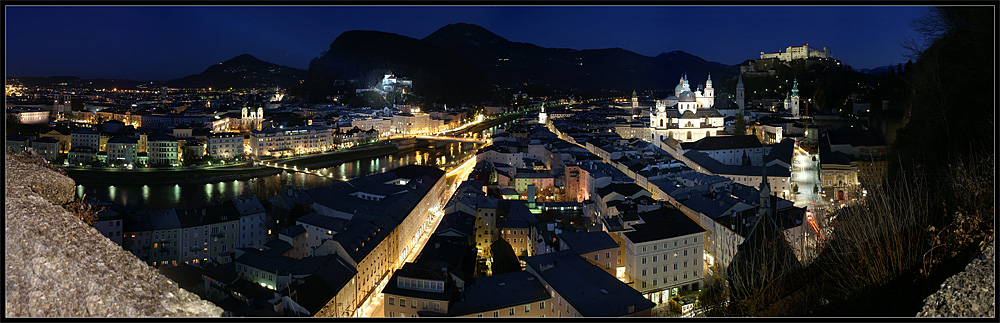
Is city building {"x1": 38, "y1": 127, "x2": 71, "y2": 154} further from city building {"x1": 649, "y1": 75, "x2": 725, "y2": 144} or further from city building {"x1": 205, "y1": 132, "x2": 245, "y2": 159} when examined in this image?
city building {"x1": 649, "y1": 75, "x2": 725, "y2": 144}

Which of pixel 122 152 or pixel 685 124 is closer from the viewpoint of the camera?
pixel 122 152

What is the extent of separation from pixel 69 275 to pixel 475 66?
2163 inches

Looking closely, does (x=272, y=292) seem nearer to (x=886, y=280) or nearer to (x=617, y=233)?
(x=617, y=233)

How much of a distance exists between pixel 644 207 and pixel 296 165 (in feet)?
38.7

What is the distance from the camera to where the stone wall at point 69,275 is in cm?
185

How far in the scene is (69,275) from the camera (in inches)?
75.8

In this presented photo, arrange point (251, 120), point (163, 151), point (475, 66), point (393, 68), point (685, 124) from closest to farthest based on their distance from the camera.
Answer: point (163, 151)
point (685, 124)
point (251, 120)
point (393, 68)
point (475, 66)

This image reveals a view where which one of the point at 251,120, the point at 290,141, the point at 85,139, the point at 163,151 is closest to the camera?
the point at 163,151

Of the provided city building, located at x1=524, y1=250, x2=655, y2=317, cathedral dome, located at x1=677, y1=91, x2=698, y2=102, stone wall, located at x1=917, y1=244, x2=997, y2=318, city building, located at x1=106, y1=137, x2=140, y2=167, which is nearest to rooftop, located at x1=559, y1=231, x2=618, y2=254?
city building, located at x1=524, y1=250, x2=655, y2=317

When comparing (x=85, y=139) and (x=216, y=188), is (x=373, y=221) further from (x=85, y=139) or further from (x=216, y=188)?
(x=85, y=139)

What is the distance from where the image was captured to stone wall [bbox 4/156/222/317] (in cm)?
185

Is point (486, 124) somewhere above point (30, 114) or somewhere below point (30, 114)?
below

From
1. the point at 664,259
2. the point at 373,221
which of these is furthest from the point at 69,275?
the point at 373,221

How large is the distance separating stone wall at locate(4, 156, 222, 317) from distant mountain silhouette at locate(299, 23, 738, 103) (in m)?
36.4
